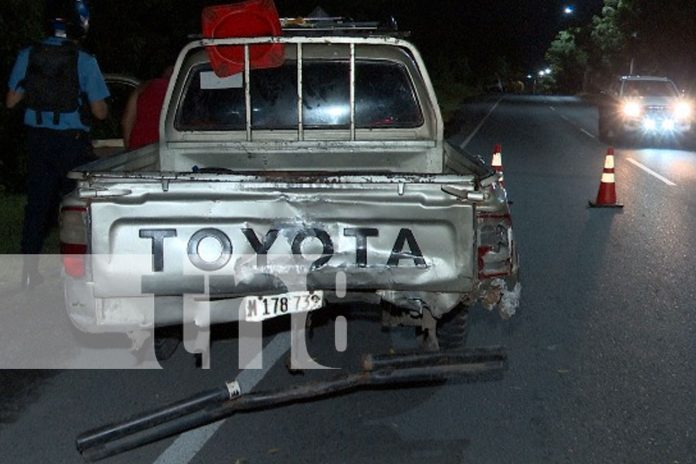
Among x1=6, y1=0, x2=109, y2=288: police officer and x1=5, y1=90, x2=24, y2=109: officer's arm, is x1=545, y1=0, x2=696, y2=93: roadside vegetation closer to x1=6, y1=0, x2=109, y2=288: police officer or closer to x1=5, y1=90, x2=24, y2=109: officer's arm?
x1=6, y1=0, x2=109, y2=288: police officer

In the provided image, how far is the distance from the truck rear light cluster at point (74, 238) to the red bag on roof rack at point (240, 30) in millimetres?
2136

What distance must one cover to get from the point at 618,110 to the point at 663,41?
25699mm

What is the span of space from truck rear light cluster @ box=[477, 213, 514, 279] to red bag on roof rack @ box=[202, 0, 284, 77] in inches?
93.7

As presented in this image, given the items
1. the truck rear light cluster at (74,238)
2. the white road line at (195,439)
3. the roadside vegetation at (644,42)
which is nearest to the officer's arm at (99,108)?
the white road line at (195,439)

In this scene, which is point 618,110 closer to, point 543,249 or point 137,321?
point 543,249

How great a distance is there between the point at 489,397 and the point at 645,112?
2032 centimetres

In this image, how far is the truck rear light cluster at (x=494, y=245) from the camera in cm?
524

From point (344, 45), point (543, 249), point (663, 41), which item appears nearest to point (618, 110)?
point (543, 249)

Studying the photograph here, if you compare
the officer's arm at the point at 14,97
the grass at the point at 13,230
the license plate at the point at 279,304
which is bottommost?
the grass at the point at 13,230

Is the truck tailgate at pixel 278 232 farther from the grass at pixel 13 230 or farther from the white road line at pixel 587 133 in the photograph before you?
the white road line at pixel 587 133

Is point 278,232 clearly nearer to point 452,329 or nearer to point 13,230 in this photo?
point 452,329

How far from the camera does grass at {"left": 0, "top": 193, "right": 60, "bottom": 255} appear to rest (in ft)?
31.8

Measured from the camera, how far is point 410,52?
22.6 ft

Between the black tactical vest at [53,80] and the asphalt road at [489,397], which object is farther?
the black tactical vest at [53,80]
